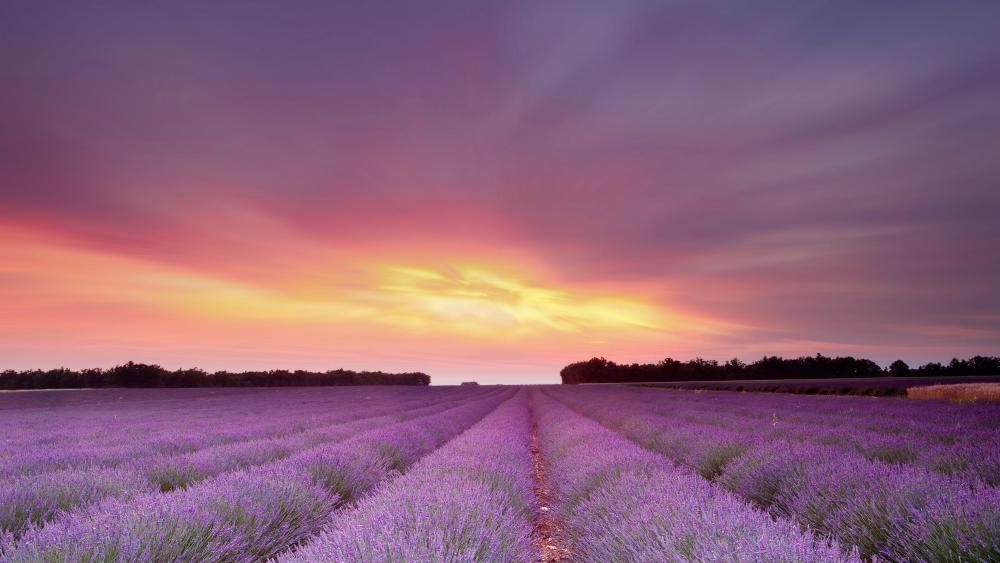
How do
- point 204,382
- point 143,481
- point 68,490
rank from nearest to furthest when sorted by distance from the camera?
point 68,490 < point 143,481 < point 204,382

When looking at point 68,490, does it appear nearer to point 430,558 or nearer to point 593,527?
point 430,558

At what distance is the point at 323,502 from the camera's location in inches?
171

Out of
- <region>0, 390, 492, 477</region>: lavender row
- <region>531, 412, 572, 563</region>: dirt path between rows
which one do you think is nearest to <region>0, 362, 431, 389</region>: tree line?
<region>0, 390, 492, 477</region>: lavender row

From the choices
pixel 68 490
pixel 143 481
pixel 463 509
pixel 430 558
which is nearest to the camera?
pixel 430 558

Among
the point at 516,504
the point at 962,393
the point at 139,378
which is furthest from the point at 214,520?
the point at 139,378

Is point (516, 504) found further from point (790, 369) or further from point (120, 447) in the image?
point (790, 369)

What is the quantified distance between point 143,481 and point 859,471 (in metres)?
6.53

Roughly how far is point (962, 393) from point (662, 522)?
2291 centimetres

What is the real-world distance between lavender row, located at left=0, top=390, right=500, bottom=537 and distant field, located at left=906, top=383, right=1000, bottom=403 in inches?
856

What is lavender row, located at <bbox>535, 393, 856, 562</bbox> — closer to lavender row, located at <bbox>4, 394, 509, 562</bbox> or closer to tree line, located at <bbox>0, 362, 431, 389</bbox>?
lavender row, located at <bbox>4, 394, 509, 562</bbox>

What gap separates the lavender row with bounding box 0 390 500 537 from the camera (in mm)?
4062

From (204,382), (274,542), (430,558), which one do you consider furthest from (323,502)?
(204,382)

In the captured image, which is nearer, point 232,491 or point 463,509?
point 463,509

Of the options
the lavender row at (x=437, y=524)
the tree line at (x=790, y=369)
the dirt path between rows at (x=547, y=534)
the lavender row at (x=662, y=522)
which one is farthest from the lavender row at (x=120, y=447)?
the tree line at (x=790, y=369)
